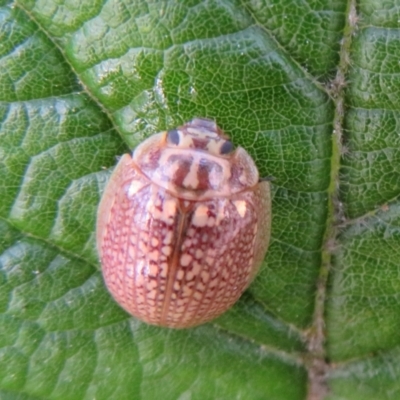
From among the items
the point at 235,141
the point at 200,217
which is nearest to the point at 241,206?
the point at 200,217

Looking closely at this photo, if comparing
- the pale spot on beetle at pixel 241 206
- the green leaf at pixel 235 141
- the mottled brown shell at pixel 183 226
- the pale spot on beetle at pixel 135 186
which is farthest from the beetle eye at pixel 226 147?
the pale spot on beetle at pixel 135 186

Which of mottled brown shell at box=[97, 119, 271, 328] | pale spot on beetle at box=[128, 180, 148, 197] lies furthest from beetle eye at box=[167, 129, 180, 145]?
pale spot on beetle at box=[128, 180, 148, 197]

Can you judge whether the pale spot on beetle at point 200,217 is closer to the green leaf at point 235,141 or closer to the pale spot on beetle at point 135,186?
the pale spot on beetle at point 135,186

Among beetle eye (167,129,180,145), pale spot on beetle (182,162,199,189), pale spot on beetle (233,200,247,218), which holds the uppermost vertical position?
beetle eye (167,129,180,145)

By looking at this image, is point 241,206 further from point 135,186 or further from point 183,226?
point 135,186

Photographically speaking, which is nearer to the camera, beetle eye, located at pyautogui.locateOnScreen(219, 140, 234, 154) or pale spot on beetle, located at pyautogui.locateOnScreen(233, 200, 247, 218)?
pale spot on beetle, located at pyautogui.locateOnScreen(233, 200, 247, 218)

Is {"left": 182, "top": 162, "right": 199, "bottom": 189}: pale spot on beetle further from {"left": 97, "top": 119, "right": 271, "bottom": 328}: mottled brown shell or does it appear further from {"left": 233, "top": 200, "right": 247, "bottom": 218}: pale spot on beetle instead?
{"left": 233, "top": 200, "right": 247, "bottom": 218}: pale spot on beetle

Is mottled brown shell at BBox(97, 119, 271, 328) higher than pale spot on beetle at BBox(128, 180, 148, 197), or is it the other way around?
pale spot on beetle at BBox(128, 180, 148, 197)

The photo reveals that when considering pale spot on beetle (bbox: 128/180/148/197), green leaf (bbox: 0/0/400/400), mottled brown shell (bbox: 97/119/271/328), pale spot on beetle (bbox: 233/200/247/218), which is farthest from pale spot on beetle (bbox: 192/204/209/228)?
green leaf (bbox: 0/0/400/400)
